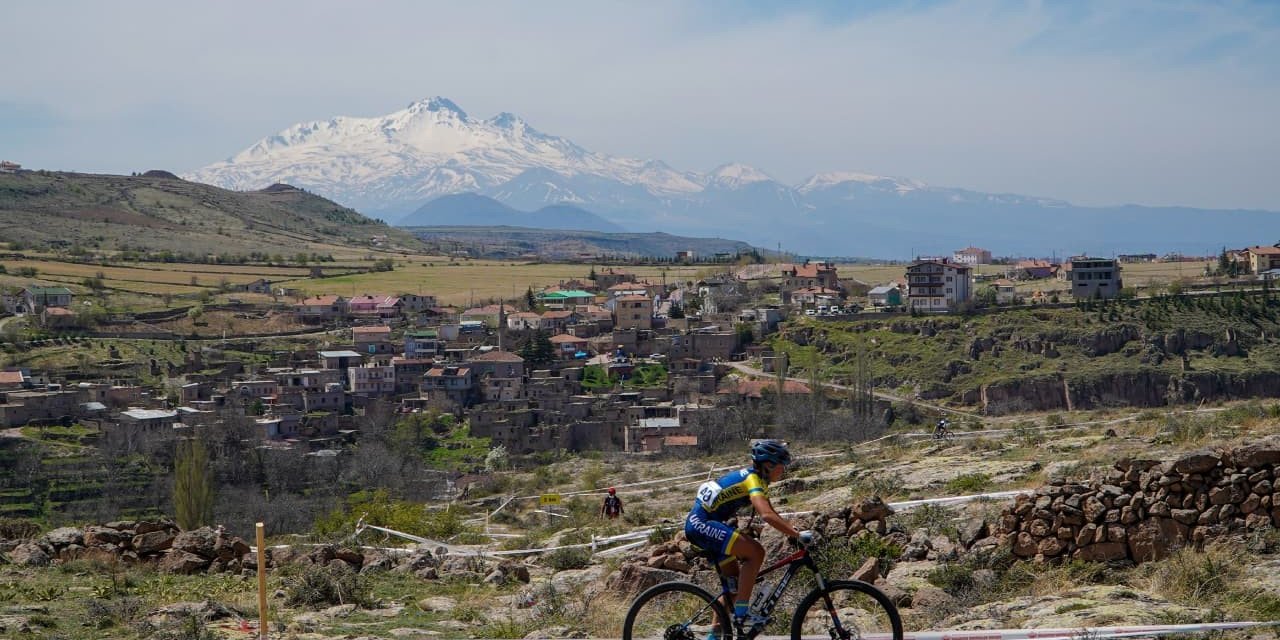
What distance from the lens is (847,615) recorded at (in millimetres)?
8469

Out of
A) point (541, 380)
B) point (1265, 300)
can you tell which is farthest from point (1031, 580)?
point (1265, 300)

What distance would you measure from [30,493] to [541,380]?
25971 millimetres

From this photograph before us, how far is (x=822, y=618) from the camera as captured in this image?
7.51 meters

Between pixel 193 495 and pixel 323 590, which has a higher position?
pixel 323 590

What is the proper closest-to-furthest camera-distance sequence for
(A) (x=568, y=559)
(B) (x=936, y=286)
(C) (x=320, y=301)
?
(A) (x=568, y=559), (B) (x=936, y=286), (C) (x=320, y=301)

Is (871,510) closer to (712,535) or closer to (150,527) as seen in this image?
(712,535)

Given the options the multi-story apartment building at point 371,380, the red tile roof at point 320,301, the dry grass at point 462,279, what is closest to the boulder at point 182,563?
the multi-story apartment building at point 371,380

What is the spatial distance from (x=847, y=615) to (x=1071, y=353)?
51.6 meters

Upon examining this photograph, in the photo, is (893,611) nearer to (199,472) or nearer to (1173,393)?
(199,472)

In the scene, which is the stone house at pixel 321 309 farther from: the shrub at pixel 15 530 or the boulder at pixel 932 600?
the boulder at pixel 932 600

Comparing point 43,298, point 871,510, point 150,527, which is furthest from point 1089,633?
point 43,298

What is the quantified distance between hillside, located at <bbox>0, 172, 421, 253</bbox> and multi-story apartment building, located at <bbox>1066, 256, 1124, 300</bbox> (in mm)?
84631

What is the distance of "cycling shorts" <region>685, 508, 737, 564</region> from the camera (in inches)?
275

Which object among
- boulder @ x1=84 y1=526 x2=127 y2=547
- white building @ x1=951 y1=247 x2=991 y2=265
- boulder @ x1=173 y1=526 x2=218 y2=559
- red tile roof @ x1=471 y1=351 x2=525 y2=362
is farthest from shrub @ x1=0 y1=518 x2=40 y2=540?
white building @ x1=951 y1=247 x2=991 y2=265
